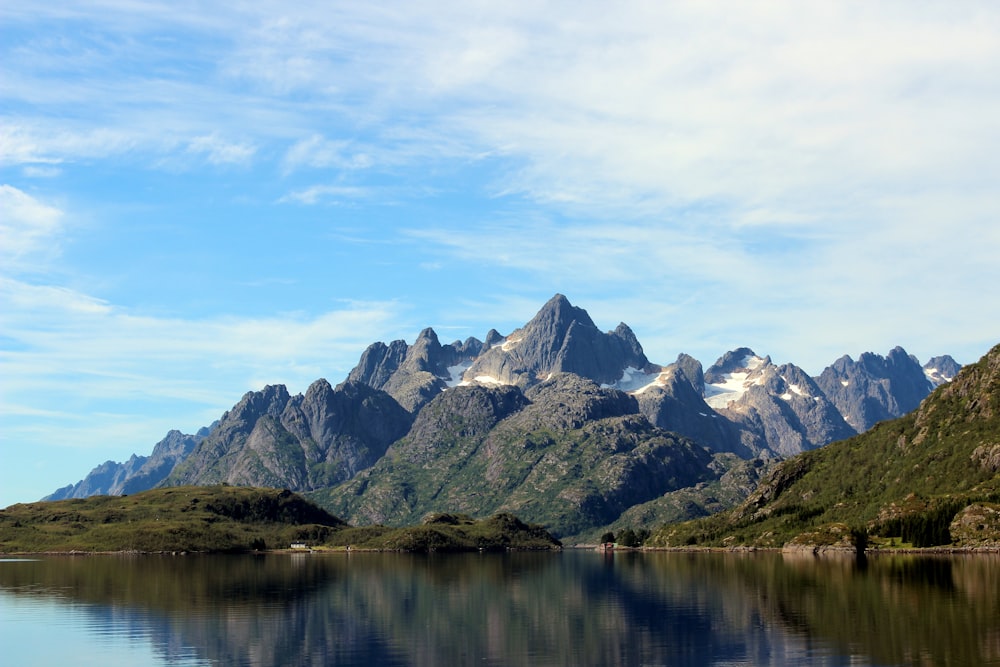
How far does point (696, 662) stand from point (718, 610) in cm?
5725

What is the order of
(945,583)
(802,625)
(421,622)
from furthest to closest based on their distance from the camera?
(945,583), (421,622), (802,625)

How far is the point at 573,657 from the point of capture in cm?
11519

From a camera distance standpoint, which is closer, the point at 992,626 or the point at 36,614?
the point at 992,626

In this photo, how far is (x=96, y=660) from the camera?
122 metres

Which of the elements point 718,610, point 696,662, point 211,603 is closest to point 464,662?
point 696,662

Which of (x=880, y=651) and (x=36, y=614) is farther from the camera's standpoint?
(x=36, y=614)

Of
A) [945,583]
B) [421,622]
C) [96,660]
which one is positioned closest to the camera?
[96,660]

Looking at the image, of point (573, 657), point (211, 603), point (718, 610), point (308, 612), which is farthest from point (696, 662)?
point (211, 603)

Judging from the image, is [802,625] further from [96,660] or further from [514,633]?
[96,660]

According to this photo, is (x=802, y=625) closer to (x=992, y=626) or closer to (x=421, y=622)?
(x=992, y=626)

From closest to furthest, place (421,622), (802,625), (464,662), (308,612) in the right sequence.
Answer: (464,662) < (802,625) < (421,622) < (308,612)

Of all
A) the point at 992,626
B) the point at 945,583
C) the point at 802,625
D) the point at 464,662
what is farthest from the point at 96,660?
the point at 945,583

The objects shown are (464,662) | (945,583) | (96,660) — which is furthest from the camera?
(945,583)

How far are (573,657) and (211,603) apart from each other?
104 m
